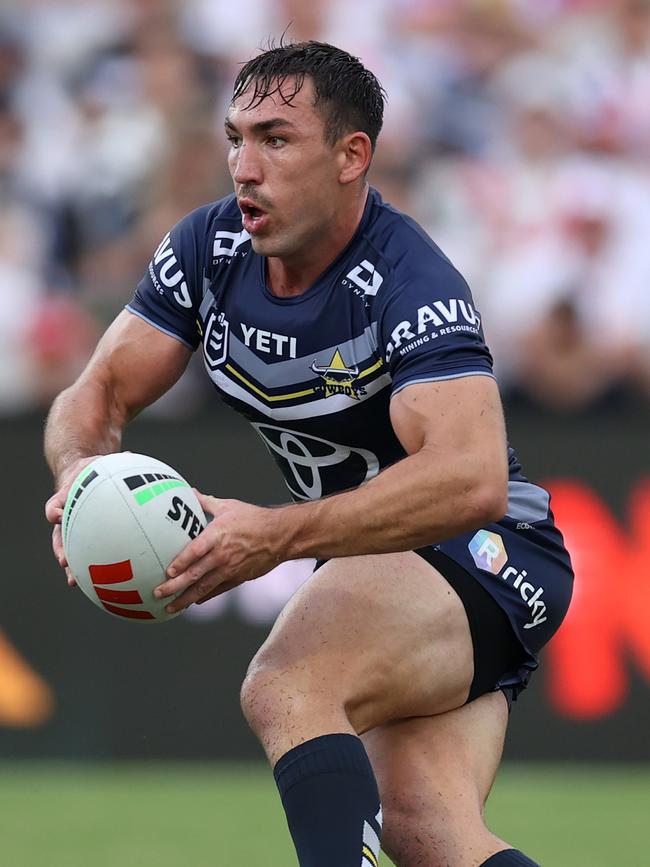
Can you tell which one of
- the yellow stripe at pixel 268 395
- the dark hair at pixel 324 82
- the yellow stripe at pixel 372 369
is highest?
the dark hair at pixel 324 82

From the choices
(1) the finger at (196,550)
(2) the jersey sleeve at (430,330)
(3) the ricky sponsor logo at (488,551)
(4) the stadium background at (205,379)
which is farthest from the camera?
(4) the stadium background at (205,379)

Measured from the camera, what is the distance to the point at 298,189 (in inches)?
175

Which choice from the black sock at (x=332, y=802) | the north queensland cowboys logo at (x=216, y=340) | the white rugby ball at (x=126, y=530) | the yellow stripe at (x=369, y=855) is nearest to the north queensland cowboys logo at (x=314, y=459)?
the north queensland cowboys logo at (x=216, y=340)

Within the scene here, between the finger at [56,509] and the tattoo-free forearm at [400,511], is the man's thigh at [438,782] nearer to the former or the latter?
the tattoo-free forearm at [400,511]

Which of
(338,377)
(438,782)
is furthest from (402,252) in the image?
(438,782)

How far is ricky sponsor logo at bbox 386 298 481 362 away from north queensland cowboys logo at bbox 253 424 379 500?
498 millimetres

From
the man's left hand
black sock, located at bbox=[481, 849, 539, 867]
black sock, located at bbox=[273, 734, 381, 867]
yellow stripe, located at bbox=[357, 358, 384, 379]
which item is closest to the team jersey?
yellow stripe, located at bbox=[357, 358, 384, 379]

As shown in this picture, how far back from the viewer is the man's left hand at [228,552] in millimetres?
3975

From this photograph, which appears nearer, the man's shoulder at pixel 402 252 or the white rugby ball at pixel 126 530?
the white rugby ball at pixel 126 530

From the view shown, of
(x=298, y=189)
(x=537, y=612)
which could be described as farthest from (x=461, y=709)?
(x=298, y=189)

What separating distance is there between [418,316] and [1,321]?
5.86 m

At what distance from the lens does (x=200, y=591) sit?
407 centimetres

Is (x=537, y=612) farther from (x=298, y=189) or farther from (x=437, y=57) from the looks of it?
(x=437, y=57)

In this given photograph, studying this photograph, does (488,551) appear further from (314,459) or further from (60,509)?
(60,509)
